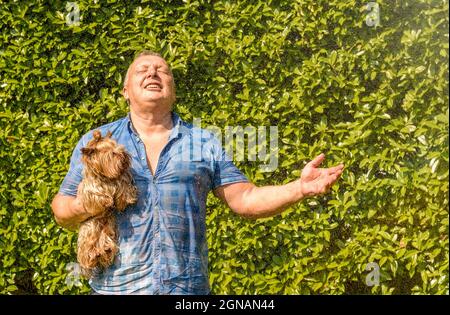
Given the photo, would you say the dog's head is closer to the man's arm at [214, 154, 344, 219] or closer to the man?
the man

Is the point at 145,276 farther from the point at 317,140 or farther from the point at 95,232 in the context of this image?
the point at 317,140

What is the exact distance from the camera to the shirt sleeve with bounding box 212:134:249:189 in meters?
3.22

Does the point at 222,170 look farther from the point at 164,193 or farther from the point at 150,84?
the point at 150,84

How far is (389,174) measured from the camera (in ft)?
15.0

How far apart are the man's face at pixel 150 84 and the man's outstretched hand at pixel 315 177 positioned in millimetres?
721

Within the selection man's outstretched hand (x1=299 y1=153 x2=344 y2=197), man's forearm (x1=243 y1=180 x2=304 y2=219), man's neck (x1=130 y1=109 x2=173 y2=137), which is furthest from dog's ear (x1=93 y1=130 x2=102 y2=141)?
man's outstretched hand (x1=299 y1=153 x2=344 y2=197)

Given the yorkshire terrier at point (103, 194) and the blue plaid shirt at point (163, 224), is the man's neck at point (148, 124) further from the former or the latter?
the yorkshire terrier at point (103, 194)

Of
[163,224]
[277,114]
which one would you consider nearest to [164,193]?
[163,224]

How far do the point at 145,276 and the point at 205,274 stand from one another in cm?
29

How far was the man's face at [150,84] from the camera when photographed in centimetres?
317

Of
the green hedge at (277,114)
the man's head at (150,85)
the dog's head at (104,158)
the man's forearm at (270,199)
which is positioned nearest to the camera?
the dog's head at (104,158)

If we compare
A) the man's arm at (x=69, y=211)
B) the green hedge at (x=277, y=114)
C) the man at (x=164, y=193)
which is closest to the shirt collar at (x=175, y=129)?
the man at (x=164, y=193)

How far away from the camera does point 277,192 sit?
314 centimetres
